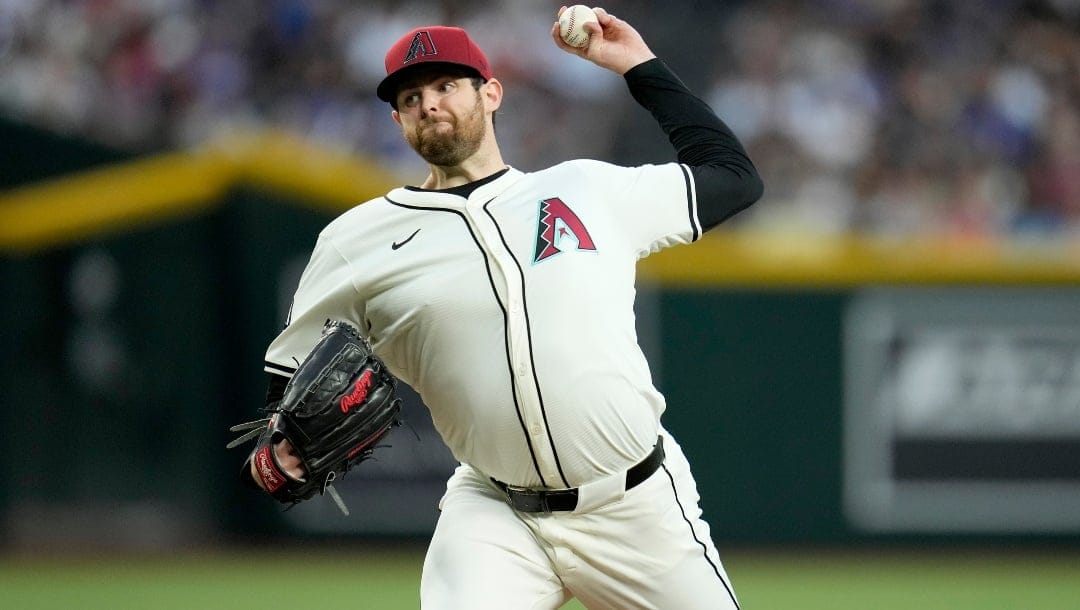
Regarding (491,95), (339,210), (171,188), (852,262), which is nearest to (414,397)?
(339,210)

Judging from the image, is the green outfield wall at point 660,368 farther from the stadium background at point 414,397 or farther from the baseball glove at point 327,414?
the baseball glove at point 327,414

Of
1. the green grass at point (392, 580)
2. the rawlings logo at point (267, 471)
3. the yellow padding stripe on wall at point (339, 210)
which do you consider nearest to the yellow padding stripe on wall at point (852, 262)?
the yellow padding stripe on wall at point (339, 210)

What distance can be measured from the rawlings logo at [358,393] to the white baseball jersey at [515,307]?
0.22 meters

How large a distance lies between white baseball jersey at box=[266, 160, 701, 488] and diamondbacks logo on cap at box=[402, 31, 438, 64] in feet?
1.15

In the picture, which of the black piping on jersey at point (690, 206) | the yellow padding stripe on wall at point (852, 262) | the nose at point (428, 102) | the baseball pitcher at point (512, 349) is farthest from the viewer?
the yellow padding stripe on wall at point (852, 262)

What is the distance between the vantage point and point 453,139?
3.96 m

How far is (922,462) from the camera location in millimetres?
8602

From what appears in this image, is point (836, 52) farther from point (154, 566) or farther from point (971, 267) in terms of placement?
point (154, 566)

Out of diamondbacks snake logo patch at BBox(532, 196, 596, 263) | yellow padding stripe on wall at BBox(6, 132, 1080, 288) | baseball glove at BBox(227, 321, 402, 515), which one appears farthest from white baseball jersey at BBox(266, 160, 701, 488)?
yellow padding stripe on wall at BBox(6, 132, 1080, 288)

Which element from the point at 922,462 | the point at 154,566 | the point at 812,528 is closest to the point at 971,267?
the point at 922,462

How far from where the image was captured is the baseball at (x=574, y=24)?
416 cm

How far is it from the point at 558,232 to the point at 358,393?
657 millimetres

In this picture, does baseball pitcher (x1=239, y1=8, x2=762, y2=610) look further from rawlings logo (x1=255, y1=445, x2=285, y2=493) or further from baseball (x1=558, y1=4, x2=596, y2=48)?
baseball (x1=558, y1=4, x2=596, y2=48)

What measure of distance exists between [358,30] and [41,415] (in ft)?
16.2
